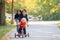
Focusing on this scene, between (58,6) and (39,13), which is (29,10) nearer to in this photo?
(39,13)

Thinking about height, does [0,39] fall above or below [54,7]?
below

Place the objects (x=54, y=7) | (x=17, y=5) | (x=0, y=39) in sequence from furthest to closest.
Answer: (x=17, y=5)
(x=54, y=7)
(x=0, y=39)

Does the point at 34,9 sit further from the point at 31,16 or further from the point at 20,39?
the point at 20,39

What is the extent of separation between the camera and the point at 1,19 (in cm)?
3650

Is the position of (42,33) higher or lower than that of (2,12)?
lower

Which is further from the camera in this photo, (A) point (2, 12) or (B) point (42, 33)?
(A) point (2, 12)

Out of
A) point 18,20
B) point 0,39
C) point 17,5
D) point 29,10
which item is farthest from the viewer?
point 29,10

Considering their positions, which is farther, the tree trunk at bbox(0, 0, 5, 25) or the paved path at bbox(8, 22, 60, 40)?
the tree trunk at bbox(0, 0, 5, 25)

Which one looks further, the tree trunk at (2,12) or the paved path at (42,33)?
the tree trunk at (2,12)

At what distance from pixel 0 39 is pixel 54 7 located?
26124 millimetres

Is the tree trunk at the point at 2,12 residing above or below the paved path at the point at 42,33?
above

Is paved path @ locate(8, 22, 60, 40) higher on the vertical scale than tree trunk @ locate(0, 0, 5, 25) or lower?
lower

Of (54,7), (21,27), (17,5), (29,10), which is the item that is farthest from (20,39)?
(29,10)

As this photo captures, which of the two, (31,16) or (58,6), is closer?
(58,6)
